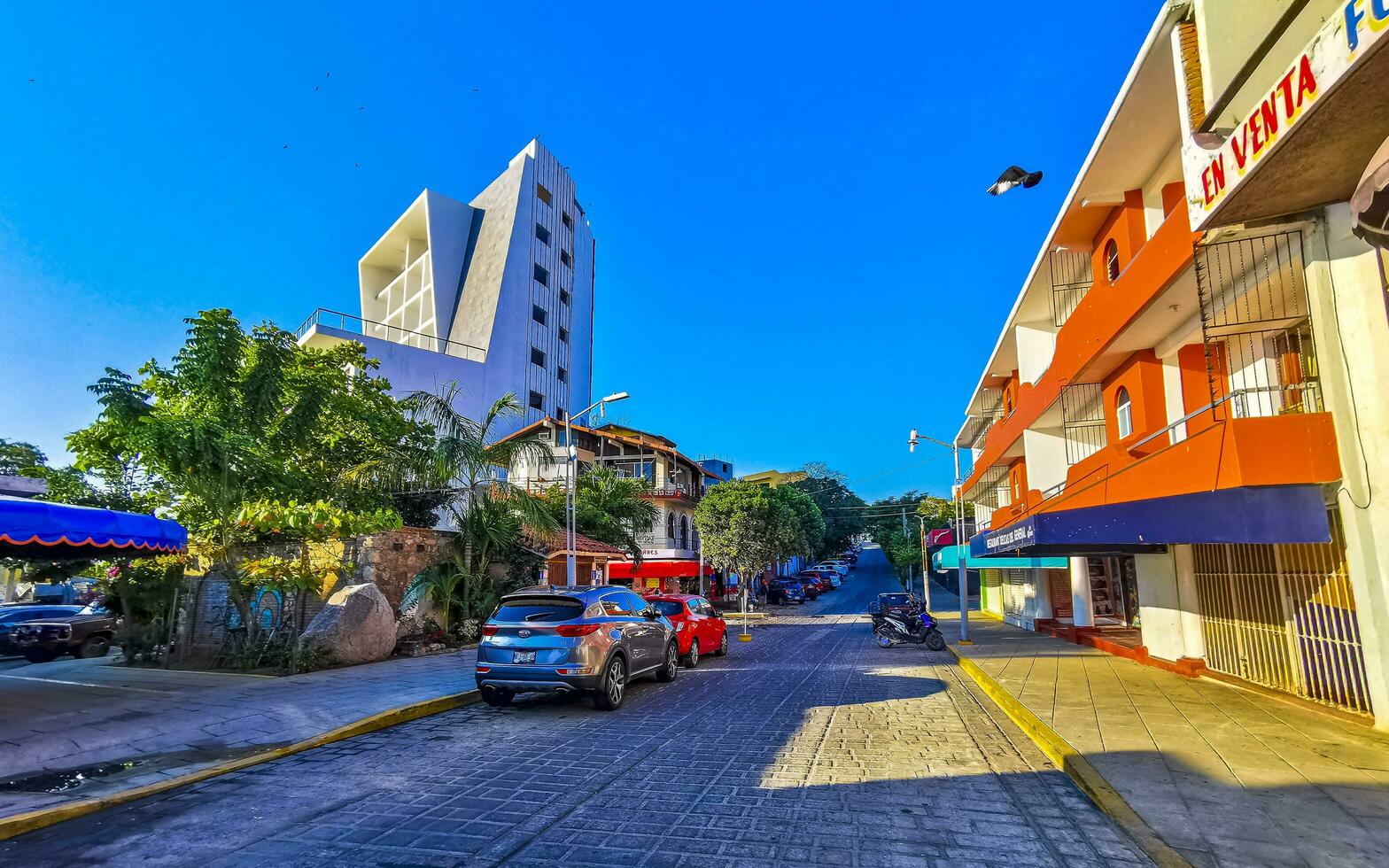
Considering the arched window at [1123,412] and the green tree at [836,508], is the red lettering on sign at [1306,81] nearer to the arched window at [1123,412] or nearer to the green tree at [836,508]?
the arched window at [1123,412]

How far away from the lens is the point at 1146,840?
477 centimetres

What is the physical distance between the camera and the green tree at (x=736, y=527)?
34.6 meters

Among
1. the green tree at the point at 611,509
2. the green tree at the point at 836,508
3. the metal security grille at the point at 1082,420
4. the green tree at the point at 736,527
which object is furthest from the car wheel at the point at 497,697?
the green tree at the point at 836,508

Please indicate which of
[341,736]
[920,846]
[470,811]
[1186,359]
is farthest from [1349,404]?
[341,736]

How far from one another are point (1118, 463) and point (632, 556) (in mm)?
22370

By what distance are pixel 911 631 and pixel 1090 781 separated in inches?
527

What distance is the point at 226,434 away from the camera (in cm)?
1249

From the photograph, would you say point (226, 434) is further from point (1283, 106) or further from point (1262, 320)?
point (1262, 320)

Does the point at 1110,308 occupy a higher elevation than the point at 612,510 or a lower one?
higher

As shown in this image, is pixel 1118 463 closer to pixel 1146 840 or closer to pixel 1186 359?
pixel 1186 359

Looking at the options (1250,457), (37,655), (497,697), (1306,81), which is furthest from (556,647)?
(37,655)

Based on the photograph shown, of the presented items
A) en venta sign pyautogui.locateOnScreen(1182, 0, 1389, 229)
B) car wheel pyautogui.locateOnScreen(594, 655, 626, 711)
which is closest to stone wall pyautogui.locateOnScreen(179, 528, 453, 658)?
car wheel pyautogui.locateOnScreen(594, 655, 626, 711)

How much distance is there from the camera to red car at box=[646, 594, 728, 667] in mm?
15367

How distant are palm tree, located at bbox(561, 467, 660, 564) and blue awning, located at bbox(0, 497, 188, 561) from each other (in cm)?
2085
